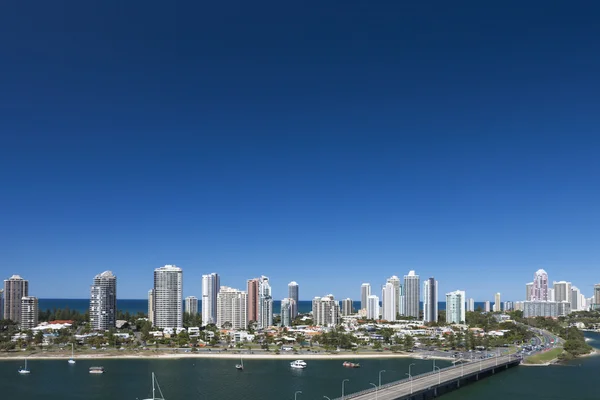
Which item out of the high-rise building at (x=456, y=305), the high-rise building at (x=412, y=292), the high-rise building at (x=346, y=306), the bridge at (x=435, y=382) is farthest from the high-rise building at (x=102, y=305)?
the high-rise building at (x=346, y=306)

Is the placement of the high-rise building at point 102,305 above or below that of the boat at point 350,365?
above

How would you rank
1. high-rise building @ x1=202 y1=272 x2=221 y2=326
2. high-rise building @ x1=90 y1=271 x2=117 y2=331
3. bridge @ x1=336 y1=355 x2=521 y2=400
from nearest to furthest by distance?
bridge @ x1=336 y1=355 x2=521 y2=400, high-rise building @ x1=90 y1=271 x2=117 y2=331, high-rise building @ x1=202 y1=272 x2=221 y2=326

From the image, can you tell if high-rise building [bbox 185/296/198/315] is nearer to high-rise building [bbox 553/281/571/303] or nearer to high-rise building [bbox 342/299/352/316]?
high-rise building [bbox 342/299/352/316]

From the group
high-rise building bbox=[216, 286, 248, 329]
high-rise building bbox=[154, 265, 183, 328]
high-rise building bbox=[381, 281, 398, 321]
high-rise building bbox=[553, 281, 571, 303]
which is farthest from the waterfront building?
high-rise building bbox=[553, 281, 571, 303]

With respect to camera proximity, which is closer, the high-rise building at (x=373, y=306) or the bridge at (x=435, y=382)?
the bridge at (x=435, y=382)

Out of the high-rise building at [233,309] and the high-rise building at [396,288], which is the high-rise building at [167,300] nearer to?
the high-rise building at [233,309]
